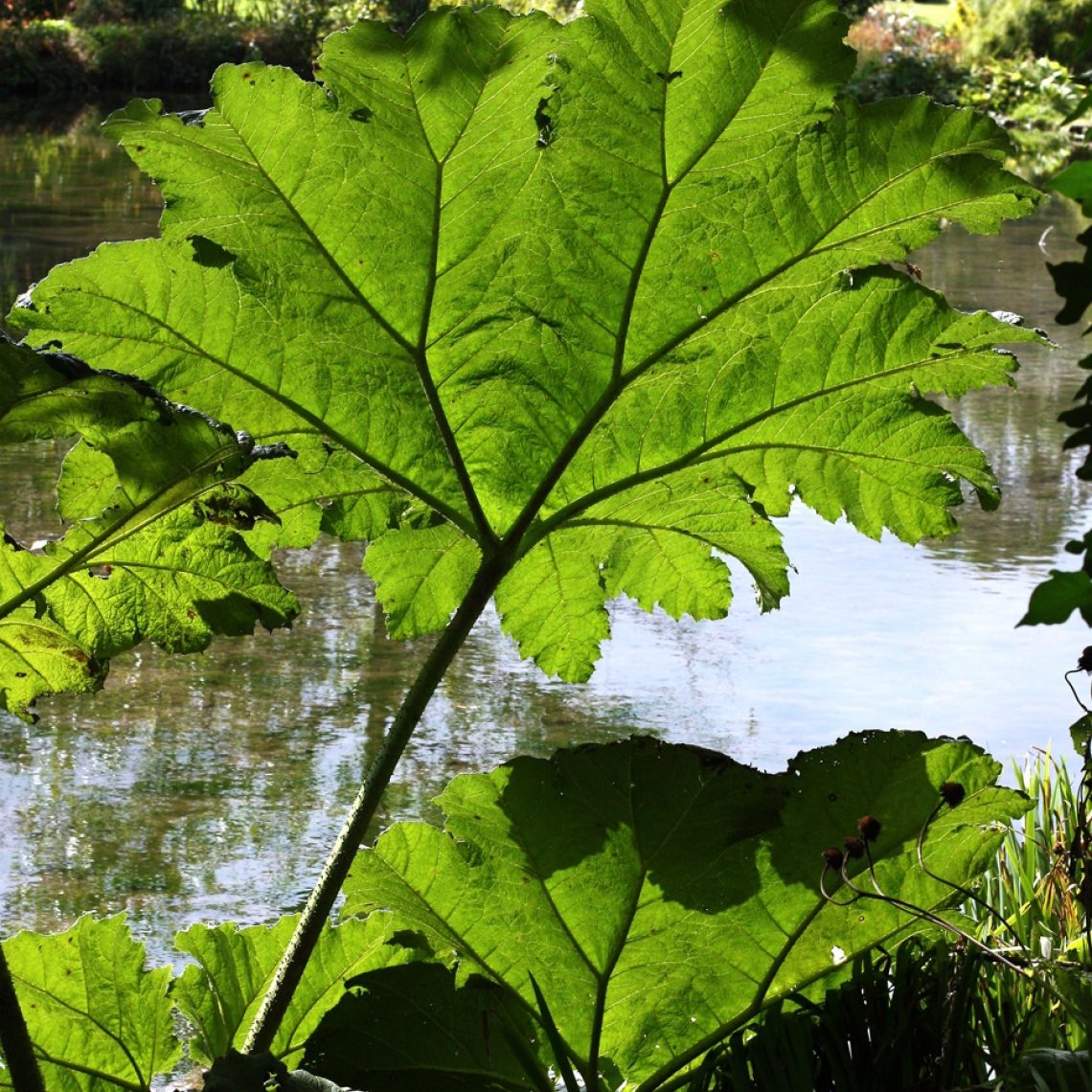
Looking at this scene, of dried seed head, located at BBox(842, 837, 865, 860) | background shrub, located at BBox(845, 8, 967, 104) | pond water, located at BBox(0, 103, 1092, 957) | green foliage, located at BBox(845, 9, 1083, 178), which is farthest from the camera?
background shrub, located at BBox(845, 8, 967, 104)

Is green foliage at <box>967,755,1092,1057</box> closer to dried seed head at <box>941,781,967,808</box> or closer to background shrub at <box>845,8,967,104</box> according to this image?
dried seed head at <box>941,781,967,808</box>

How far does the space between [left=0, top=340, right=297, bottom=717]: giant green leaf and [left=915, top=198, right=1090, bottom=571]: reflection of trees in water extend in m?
3.13

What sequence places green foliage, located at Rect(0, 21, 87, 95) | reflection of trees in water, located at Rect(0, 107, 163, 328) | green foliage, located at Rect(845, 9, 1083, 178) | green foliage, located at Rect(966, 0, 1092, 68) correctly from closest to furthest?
reflection of trees in water, located at Rect(0, 107, 163, 328), green foliage, located at Rect(845, 9, 1083, 178), green foliage, located at Rect(0, 21, 87, 95), green foliage, located at Rect(966, 0, 1092, 68)

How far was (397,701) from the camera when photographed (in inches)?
178

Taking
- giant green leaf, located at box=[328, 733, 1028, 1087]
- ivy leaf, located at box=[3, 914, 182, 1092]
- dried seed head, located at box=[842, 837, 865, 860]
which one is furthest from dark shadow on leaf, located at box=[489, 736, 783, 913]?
ivy leaf, located at box=[3, 914, 182, 1092]

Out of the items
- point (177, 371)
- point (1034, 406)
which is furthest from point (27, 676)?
point (1034, 406)

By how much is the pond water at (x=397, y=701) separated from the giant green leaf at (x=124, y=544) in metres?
1.69

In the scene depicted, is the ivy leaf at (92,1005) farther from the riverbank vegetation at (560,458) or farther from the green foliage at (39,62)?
the green foliage at (39,62)

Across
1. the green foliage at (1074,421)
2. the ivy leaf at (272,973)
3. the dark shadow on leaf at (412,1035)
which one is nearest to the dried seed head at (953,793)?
the dark shadow on leaf at (412,1035)

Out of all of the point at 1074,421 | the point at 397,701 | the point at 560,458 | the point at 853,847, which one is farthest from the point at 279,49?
the point at 1074,421

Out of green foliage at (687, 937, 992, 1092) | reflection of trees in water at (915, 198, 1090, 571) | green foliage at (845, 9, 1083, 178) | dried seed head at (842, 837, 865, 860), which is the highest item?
green foliage at (845, 9, 1083, 178)

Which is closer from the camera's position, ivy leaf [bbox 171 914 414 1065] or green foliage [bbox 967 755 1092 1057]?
green foliage [bbox 967 755 1092 1057]

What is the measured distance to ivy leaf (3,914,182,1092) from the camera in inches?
70.2

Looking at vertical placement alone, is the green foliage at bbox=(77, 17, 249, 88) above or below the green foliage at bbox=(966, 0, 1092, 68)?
below
